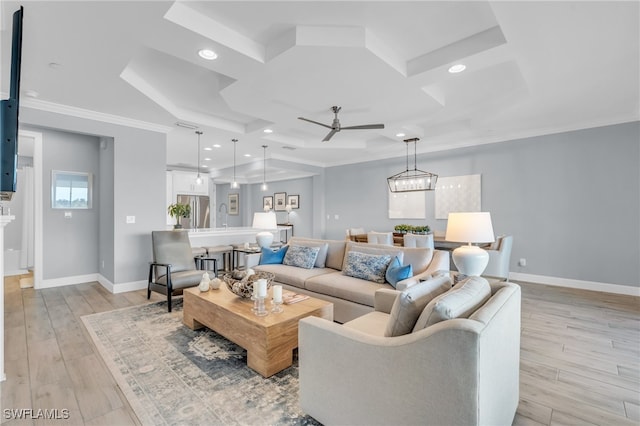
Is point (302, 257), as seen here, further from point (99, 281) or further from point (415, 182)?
point (99, 281)

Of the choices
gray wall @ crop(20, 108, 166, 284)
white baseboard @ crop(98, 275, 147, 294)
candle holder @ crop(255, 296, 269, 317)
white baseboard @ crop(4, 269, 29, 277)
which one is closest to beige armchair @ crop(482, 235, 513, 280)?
candle holder @ crop(255, 296, 269, 317)

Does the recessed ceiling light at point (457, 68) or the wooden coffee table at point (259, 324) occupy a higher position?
the recessed ceiling light at point (457, 68)

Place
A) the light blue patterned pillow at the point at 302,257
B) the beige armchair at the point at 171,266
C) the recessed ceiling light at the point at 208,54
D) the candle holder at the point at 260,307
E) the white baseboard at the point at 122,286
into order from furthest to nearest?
the white baseboard at the point at 122,286, the light blue patterned pillow at the point at 302,257, the beige armchair at the point at 171,266, the recessed ceiling light at the point at 208,54, the candle holder at the point at 260,307

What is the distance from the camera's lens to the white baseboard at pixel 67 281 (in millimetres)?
4535

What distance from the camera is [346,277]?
11.5 ft

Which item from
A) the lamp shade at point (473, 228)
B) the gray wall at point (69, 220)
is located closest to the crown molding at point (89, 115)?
the gray wall at point (69, 220)

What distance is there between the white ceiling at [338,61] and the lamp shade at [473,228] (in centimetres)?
144

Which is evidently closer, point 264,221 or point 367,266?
point 367,266

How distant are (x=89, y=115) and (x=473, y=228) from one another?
5.03 metres

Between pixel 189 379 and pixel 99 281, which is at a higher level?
pixel 99 281

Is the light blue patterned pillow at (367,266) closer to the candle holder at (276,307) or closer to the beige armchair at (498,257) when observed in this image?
the candle holder at (276,307)

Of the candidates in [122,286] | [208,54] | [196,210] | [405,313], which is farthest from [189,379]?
[196,210]

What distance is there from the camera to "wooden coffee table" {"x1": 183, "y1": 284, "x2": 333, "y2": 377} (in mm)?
Answer: 2152

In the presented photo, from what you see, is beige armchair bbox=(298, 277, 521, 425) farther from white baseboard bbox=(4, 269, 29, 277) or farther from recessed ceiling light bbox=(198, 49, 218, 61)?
white baseboard bbox=(4, 269, 29, 277)
